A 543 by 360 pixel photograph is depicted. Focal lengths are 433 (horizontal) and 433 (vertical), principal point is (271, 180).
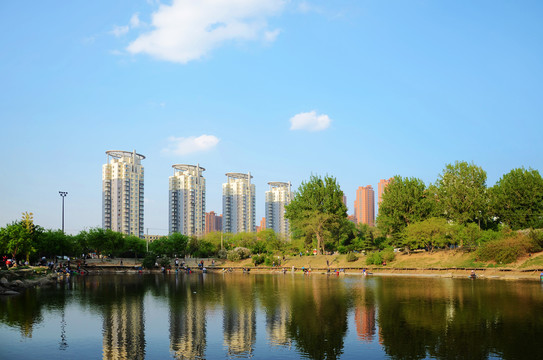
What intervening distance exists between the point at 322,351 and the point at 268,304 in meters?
17.5

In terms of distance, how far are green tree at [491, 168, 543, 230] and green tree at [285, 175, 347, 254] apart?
34281mm

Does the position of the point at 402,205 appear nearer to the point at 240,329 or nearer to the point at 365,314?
the point at 365,314

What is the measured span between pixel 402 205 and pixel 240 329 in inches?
2772

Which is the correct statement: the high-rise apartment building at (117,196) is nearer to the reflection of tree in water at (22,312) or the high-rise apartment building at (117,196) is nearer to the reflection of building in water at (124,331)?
the reflection of tree in water at (22,312)

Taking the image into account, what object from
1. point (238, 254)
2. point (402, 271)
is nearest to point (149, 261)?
point (238, 254)

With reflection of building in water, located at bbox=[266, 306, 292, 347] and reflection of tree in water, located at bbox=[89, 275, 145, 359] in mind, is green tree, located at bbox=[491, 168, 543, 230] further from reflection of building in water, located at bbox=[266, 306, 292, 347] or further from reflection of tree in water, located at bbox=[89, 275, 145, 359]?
reflection of tree in water, located at bbox=[89, 275, 145, 359]

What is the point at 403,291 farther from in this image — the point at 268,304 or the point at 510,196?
the point at 510,196

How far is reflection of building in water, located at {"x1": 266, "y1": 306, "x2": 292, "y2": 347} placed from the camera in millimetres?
24109

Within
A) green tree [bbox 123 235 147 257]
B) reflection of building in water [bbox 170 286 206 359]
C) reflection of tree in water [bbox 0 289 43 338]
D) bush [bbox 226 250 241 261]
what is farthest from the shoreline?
reflection of tree in water [bbox 0 289 43 338]

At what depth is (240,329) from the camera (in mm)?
27859

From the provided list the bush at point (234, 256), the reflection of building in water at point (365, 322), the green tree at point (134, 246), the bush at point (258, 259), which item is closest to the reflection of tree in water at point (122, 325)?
the reflection of building in water at point (365, 322)

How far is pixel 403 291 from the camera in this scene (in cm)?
4678

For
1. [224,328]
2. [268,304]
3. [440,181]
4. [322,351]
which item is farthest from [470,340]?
[440,181]

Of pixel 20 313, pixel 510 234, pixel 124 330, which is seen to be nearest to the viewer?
pixel 124 330
